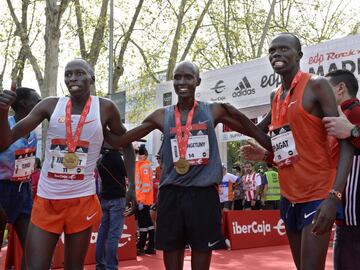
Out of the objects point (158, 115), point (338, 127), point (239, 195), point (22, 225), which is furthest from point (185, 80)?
point (239, 195)

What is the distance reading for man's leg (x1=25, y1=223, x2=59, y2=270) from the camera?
3.57m

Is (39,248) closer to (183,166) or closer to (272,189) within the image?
(183,166)

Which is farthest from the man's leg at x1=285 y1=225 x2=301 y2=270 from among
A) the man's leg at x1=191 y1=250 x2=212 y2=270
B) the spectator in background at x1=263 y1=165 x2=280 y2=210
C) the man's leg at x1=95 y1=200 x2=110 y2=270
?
the spectator in background at x1=263 y1=165 x2=280 y2=210

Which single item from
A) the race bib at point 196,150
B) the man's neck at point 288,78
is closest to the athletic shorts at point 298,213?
the race bib at point 196,150

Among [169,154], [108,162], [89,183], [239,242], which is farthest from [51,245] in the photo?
[239,242]

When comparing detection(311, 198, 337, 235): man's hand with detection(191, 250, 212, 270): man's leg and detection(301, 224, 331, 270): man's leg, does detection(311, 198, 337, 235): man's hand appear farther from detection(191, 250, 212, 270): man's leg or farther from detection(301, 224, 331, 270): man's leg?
detection(191, 250, 212, 270): man's leg

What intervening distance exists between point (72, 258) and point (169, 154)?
1004mm

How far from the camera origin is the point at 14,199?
4590mm

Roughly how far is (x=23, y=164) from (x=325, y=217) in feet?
9.18

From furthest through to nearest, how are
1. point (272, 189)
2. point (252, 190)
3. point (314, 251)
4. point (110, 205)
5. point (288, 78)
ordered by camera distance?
1. point (252, 190)
2. point (272, 189)
3. point (110, 205)
4. point (288, 78)
5. point (314, 251)

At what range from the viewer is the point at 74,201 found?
12.0 ft

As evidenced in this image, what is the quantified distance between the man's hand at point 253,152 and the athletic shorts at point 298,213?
52 centimetres

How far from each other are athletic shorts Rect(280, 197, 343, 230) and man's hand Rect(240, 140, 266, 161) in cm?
52

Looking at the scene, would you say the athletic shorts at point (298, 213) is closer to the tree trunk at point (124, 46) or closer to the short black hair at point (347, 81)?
the short black hair at point (347, 81)
